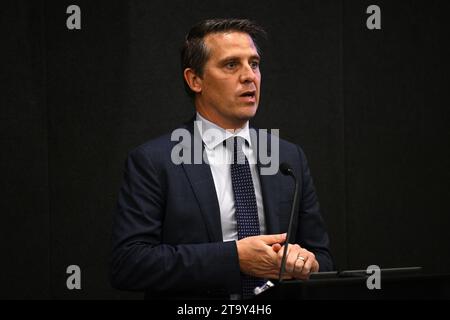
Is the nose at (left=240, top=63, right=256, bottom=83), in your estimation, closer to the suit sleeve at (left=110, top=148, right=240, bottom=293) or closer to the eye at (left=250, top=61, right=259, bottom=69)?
the eye at (left=250, top=61, right=259, bottom=69)

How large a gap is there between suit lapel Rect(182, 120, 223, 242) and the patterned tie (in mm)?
68

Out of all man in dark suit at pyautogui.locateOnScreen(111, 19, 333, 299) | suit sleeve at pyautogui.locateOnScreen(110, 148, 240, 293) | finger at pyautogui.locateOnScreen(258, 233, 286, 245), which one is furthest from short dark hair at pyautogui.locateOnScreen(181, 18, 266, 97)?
finger at pyautogui.locateOnScreen(258, 233, 286, 245)

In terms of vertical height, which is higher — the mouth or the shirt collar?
the mouth

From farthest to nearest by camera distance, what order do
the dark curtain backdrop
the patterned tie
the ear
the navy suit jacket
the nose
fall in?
1. the dark curtain backdrop
2. the ear
3. the nose
4. the patterned tie
5. the navy suit jacket

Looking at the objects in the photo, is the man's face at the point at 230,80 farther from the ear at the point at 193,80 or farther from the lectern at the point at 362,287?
the lectern at the point at 362,287

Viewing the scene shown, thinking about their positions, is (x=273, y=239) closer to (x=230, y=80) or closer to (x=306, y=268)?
(x=306, y=268)

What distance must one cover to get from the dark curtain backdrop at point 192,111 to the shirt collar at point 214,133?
2.72 feet

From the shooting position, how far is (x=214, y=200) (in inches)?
83.2

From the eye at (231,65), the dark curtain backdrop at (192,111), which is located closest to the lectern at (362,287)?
the eye at (231,65)

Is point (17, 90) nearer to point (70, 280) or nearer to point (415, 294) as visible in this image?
point (70, 280)

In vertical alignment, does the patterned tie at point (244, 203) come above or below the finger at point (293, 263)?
above

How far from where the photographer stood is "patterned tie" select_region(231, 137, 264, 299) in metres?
2.07

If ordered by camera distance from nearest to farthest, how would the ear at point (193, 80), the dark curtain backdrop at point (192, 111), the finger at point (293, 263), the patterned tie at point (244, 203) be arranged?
the finger at point (293, 263) → the patterned tie at point (244, 203) → the ear at point (193, 80) → the dark curtain backdrop at point (192, 111)

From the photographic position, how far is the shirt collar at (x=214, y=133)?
2.22 meters
